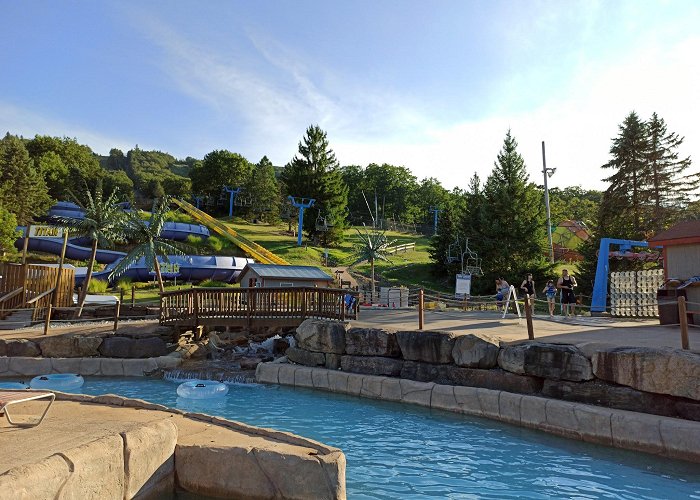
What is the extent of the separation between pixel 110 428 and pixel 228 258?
34.7 meters

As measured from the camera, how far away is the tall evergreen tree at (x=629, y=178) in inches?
1383

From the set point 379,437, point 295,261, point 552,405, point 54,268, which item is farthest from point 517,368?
point 295,261

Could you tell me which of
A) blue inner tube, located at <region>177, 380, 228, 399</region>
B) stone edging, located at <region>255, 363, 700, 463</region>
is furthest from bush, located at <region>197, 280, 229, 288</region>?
blue inner tube, located at <region>177, 380, 228, 399</region>

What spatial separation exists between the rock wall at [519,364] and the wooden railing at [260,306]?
7.36ft

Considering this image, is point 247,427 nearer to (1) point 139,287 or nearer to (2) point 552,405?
(2) point 552,405

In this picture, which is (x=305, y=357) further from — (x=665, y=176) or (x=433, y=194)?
(x=433, y=194)

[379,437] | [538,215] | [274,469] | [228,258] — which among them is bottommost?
[379,437]

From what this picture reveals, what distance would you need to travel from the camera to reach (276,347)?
16.4 m

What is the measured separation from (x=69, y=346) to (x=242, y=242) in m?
32.2

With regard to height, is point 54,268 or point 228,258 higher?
point 228,258

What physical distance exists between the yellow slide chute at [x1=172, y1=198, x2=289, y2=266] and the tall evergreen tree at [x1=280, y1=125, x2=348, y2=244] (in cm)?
972

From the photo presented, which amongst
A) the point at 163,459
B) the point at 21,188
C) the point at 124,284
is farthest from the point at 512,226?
the point at 21,188

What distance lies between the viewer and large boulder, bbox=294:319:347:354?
42.6 ft

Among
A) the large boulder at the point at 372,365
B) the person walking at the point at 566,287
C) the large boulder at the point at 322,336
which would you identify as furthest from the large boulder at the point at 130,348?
the person walking at the point at 566,287
